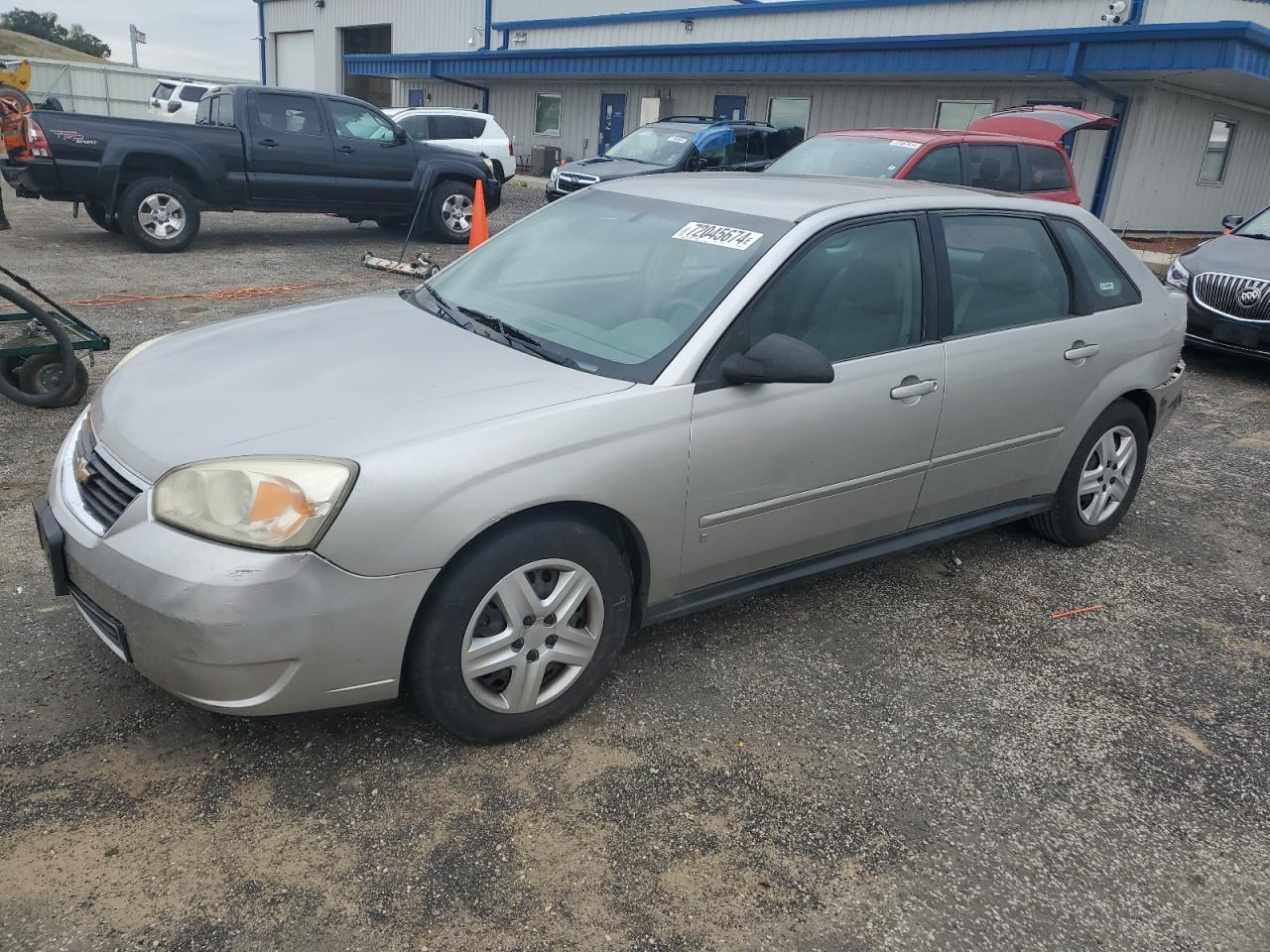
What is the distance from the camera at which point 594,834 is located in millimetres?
2576

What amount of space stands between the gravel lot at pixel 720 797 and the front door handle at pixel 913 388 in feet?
3.04

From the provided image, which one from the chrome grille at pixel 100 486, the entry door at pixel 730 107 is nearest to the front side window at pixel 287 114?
the chrome grille at pixel 100 486

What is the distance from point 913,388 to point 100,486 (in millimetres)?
2643

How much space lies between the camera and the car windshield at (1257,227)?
9.02m

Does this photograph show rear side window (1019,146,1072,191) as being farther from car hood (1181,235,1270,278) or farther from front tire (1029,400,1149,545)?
front tire (1029,400,1149,545)

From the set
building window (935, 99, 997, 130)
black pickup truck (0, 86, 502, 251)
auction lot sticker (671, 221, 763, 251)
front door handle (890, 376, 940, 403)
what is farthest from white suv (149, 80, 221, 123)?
front door handle (890, 376, 940, 403)

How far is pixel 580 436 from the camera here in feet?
9.02

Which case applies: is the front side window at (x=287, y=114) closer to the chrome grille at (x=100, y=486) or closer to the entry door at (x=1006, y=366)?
the chrome grille at (x=100, y=486)

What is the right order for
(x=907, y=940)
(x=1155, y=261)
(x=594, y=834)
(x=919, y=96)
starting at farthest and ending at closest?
(x=919, y=96), (x=1155, y=261), (x=594, y=834), (x=907, y=940)

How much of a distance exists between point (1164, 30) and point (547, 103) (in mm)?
16727

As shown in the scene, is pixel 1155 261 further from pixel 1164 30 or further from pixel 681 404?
pixel 681 404

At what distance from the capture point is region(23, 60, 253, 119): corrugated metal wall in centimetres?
3409

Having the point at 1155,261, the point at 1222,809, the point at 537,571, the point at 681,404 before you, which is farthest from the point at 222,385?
the point at 1155,261

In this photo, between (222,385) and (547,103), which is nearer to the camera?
(222,385)
